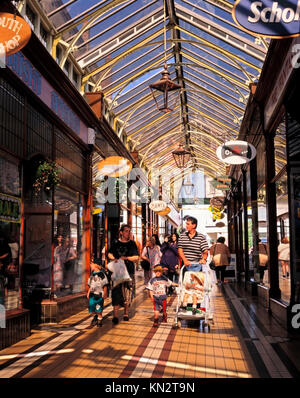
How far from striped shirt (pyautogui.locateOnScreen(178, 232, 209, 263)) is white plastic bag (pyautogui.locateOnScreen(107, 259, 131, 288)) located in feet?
3.76

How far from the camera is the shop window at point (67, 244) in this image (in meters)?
8.87

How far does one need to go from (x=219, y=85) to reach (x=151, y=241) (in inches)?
222

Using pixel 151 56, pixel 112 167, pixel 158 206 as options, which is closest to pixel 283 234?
pixel 112 167

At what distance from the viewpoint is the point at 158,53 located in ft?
43.2

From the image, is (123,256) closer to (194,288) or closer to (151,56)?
(194,288)

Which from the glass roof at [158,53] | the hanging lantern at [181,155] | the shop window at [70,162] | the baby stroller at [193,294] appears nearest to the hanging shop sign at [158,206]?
the glass roof at [158,53]

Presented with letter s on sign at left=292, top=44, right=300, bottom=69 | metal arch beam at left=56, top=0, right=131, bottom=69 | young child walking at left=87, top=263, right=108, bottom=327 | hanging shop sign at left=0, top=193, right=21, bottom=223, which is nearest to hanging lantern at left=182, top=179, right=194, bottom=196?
metal arch beam at left=56, top=0, right=131, bottom=69

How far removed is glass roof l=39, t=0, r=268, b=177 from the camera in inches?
380

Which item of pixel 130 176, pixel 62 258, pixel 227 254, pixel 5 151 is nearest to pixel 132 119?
pixel 130 176

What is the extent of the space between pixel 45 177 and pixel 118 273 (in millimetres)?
2049

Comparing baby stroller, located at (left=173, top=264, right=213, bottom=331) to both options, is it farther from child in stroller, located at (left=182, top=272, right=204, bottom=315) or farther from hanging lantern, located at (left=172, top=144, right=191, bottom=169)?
hanging lantern, located at (left=172, top=144, right=191, bottom=169)

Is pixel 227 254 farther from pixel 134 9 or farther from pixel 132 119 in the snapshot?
pixel 134 9

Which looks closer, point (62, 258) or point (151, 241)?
point (62, 258)

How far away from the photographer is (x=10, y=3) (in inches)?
239
